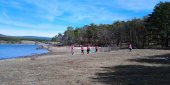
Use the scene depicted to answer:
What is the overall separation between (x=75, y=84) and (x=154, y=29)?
71126mm

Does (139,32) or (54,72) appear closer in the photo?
(54,72)

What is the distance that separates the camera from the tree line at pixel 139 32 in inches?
3290

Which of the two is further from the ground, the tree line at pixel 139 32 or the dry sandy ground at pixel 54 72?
the tree line at pixel 139 32

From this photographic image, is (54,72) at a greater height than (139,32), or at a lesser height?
lesser

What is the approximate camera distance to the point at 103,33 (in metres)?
156

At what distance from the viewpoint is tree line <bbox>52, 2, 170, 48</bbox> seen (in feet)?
274

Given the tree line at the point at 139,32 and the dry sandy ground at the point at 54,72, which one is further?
the tree line at the point at 139,32

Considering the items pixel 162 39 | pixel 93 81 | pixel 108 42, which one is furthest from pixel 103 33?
pixel 93 81

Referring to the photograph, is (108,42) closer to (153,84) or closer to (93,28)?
(93,28)

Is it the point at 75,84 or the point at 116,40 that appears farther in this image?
the point at 116,40

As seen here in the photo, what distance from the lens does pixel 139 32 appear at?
109 metres

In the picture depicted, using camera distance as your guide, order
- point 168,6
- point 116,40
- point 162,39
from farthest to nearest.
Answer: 1. point 116,40
2. point 162,39
3. point 168,6

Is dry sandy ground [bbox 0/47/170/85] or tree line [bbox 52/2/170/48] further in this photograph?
tree line [bbox 52/2/170/48]

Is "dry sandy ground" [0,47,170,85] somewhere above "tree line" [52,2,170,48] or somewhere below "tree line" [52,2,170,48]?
below
